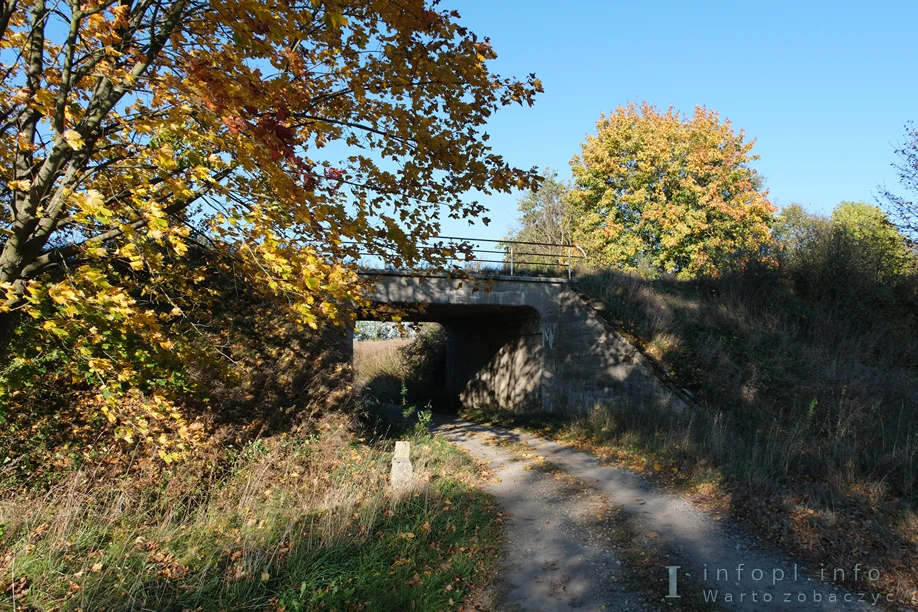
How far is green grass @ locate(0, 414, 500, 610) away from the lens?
4.66 metres

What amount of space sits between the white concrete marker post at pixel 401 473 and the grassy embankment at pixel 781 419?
11.7 feet

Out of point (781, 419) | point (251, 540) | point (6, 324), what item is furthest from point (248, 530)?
point (781, 419)

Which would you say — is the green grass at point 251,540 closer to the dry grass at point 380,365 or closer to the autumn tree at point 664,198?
the dry grass at point 380,365

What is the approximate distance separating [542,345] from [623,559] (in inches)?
419

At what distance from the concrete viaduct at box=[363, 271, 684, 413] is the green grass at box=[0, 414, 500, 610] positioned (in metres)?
6.21

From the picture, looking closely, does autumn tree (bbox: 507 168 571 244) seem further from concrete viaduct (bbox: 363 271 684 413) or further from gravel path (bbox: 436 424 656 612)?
gravel path (bbox: 436 424 656 612)

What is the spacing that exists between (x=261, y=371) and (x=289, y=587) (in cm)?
418

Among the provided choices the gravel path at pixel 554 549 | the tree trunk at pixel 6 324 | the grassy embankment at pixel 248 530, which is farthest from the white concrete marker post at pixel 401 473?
the tree trunk at pixel 6 324

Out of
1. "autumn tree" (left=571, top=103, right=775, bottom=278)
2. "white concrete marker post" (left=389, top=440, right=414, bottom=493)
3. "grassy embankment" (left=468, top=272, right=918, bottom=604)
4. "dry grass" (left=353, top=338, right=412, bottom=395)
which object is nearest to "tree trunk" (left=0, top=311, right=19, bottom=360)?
"white concrete marker post" (left=389, top=440, right=414, bottom=493)

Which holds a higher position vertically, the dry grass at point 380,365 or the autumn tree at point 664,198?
the autumn tree at point 664,198

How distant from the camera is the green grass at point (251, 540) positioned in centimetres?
466

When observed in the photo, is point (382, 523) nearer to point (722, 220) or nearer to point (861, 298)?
point (861, 298)

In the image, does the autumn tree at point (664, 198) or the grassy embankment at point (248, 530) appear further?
the autumn tree at point (664, 198)

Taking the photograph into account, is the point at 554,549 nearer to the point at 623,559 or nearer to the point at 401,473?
the point at 623,559
